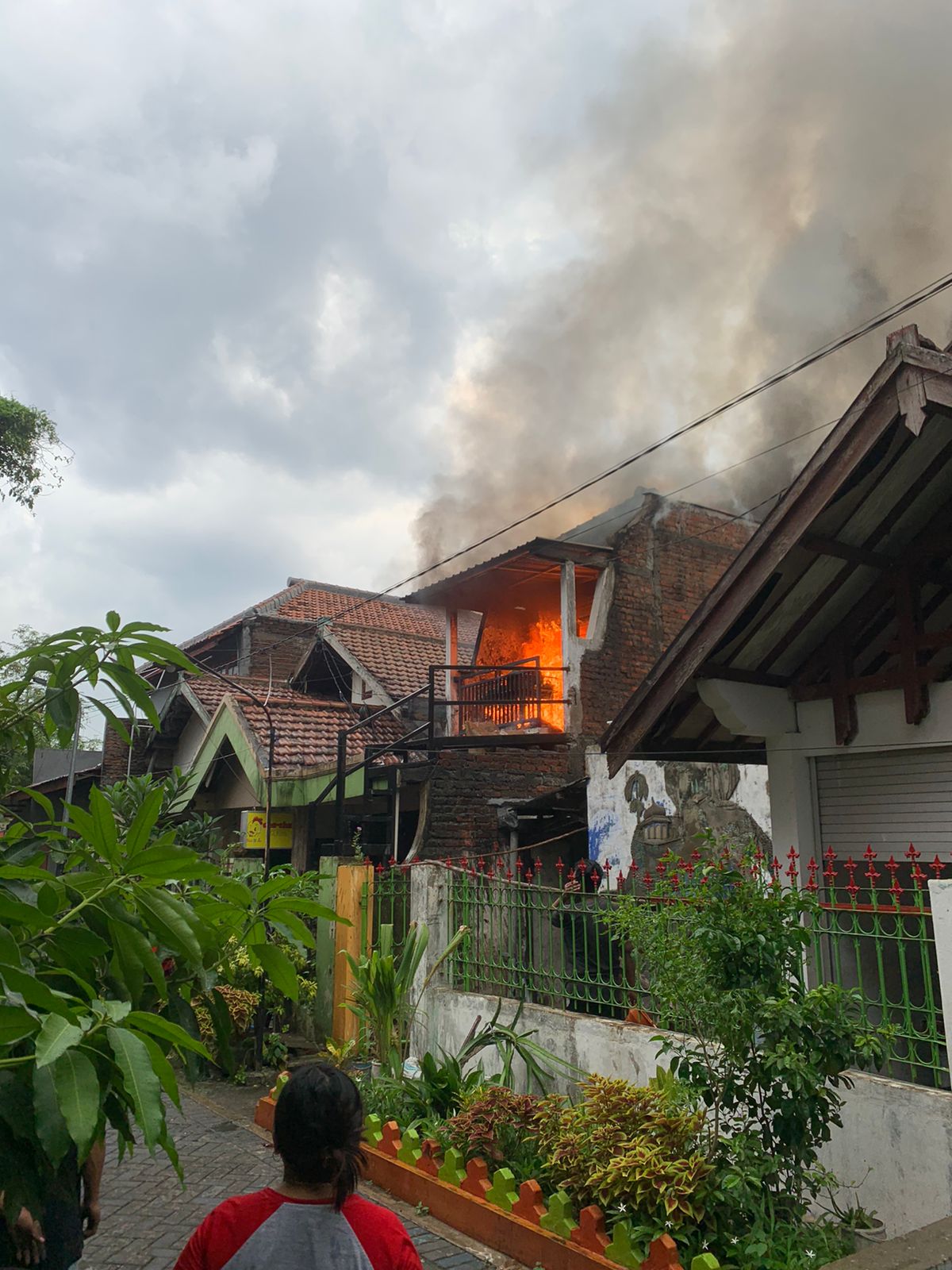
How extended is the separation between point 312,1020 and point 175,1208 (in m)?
4.07

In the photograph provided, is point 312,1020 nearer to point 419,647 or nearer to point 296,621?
point 419,647

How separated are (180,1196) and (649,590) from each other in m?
11.4

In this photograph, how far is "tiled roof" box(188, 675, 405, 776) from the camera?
14.3 m

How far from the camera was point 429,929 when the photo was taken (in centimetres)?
795

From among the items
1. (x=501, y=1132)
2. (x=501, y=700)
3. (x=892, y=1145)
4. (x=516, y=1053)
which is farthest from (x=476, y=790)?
(x=892, y=1145)

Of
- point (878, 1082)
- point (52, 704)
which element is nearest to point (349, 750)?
point (878, 1082)

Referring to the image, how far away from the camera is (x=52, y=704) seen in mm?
2271

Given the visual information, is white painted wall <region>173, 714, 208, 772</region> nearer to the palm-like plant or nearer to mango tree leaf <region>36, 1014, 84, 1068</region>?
the palm-like plant

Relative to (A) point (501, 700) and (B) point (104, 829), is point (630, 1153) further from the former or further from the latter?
(A) point (501, 700)

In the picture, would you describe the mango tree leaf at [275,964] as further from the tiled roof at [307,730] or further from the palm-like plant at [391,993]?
the tiled roof at [307,730]

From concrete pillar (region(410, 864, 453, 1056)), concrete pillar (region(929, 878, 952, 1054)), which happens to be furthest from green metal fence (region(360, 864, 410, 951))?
concrete pillar (region(929, 878, 952, 1054))

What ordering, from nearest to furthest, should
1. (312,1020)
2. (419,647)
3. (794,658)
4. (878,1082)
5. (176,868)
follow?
(176,868) < (878,1082) < (794,658) < (312,1020) < (419,647)

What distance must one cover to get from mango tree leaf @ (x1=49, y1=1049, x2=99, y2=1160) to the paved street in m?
3.38

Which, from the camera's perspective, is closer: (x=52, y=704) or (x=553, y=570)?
(x=52, y=704)
